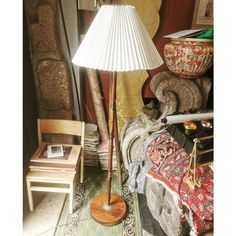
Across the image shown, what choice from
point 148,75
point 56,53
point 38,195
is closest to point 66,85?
point 56,53

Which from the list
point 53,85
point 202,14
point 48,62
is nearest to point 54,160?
point 53,85

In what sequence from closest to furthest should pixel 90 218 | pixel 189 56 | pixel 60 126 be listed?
pixel 189 56 → pixel 90 218 → pixel 60 126

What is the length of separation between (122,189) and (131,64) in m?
1.40

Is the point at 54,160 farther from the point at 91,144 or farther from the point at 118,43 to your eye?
the point at 118,43

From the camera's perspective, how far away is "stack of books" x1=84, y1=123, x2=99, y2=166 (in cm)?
243

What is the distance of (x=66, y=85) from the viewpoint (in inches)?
90.0

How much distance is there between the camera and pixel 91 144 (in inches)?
95.9

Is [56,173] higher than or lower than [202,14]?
lower

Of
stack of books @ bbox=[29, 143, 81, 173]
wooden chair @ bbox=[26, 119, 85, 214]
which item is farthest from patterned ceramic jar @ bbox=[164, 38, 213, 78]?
stack of books @ bbox=[29, 143, 81, 173]

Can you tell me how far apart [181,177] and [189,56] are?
861 millimetres

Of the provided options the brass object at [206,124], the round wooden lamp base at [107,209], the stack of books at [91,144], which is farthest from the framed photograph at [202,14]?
the round wooden lamp base at [107,209]

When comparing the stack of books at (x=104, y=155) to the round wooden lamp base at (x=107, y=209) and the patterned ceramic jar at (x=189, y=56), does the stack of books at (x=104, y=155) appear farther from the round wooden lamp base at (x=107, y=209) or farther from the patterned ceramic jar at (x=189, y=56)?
the patterned ceramic jar at (x=189, y=56)

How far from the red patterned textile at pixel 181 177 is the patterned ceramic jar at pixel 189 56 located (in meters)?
0.51

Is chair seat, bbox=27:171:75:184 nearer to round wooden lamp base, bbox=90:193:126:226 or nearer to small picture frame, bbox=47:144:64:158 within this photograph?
small picture frame, bbox=47:144:64:158
